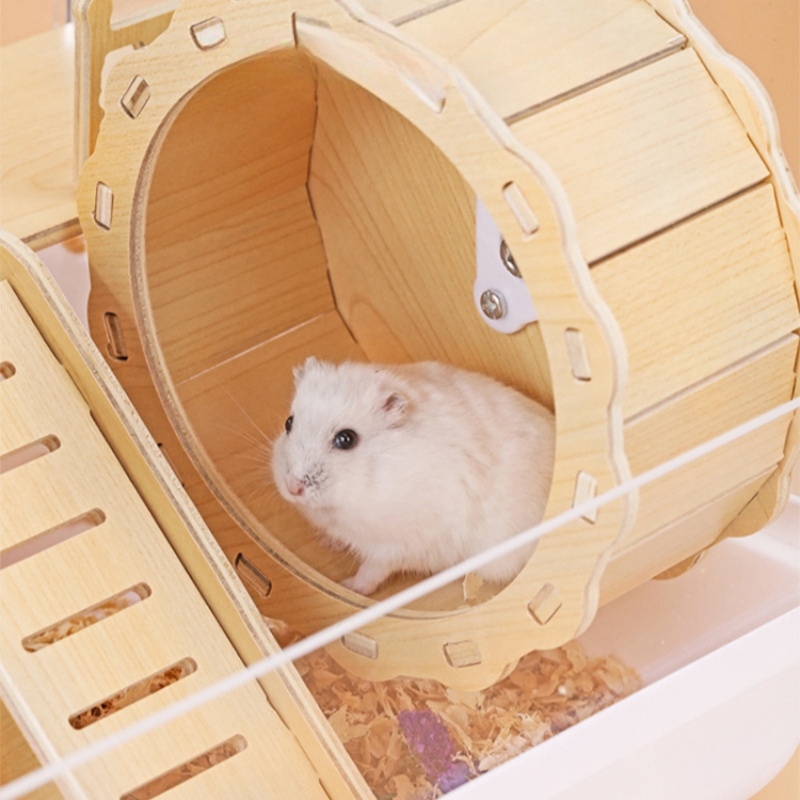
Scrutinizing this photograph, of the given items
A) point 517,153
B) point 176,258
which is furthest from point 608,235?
point 176,258

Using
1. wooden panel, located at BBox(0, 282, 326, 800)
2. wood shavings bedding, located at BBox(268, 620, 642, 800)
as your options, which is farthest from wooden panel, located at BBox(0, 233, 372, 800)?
wood shavings bedding, located at BBox(268, 620, 642, 800)

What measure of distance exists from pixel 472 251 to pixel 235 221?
404 mm

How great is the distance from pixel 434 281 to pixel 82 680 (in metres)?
0.79

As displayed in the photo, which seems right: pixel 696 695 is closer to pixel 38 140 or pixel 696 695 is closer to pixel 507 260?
pixel 507 260

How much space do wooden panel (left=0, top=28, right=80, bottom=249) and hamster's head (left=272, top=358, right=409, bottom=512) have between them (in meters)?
0.47

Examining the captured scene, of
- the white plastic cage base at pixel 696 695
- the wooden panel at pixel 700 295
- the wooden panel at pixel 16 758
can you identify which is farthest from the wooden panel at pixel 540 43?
the wooden panel at pixel 16 758

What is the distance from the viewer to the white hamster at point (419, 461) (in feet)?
4.98

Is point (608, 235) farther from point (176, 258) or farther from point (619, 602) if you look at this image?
point (176, 258)

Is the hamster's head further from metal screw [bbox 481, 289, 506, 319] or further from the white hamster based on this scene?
metal screw [bbox 481, 289, 506, 319]

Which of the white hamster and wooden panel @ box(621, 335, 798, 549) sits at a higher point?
the white hamster

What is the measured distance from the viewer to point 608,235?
45.8 inches

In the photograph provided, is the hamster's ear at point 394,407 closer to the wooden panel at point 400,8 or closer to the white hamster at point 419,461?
the white hamster at point 419,461

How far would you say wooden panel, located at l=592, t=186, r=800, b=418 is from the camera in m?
1.17

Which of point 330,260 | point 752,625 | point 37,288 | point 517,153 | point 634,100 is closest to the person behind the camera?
point 517,153
